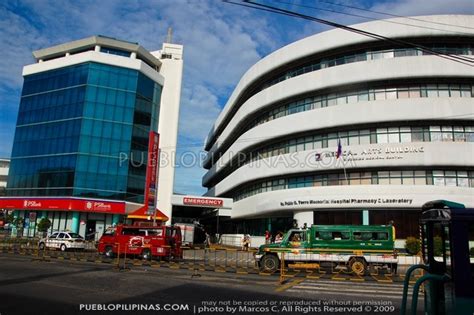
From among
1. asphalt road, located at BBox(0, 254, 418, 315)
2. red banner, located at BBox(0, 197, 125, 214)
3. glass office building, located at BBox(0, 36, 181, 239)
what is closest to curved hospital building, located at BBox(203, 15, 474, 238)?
red banner, located at BBox(0, 197, 125, 214)

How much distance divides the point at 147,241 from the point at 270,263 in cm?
892

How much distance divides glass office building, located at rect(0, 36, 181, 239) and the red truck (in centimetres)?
1909

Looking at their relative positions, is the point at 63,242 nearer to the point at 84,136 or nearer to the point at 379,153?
the point at 84,136

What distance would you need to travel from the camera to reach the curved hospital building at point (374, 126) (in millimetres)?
31281

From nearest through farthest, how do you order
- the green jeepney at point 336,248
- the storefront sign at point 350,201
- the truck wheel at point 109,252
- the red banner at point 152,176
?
the green jeepney at point 336,248 → the truck wheel at point 109,252 → the storefront sign at point 350,201 → the red banner at point 152,176

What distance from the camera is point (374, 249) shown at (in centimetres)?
1947

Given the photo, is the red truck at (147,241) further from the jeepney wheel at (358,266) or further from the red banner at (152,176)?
the jeepney wheel at (358,266)

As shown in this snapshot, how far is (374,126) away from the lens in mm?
33500

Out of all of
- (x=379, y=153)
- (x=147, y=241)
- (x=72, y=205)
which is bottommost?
(x=147, y=241)

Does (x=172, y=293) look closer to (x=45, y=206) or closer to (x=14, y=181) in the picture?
(x=45, y=206)

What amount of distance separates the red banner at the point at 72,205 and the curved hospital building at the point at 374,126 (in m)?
16.5

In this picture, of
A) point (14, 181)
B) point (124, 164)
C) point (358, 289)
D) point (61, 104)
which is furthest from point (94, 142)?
point (358, 289)

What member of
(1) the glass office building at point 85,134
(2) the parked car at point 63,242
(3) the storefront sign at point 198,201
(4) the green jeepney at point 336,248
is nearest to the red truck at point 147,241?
(2) the parked car at point 63,242

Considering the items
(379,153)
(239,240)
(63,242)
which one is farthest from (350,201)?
(63,242)
